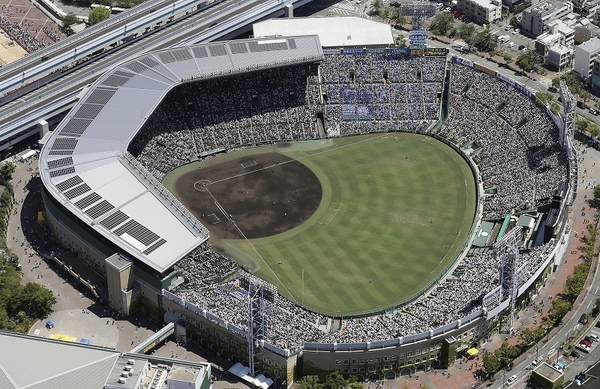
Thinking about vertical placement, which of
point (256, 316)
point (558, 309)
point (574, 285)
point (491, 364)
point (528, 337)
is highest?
point (256, 316)

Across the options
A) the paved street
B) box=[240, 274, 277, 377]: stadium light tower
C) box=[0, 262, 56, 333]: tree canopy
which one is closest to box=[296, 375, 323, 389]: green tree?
box=[240, 274, 277, 377]: stadium light tower

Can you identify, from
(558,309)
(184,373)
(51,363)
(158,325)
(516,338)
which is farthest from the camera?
(158,325)

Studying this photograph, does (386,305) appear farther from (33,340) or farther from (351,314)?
(33,340)

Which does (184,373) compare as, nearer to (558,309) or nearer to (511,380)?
(511,380)

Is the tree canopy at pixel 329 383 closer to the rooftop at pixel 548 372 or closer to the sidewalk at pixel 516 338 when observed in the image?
the sidewalk at pixel 516 338

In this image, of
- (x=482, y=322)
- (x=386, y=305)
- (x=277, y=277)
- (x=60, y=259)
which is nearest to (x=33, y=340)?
(x=60, y=259)

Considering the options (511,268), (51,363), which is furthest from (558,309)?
(51,363)
